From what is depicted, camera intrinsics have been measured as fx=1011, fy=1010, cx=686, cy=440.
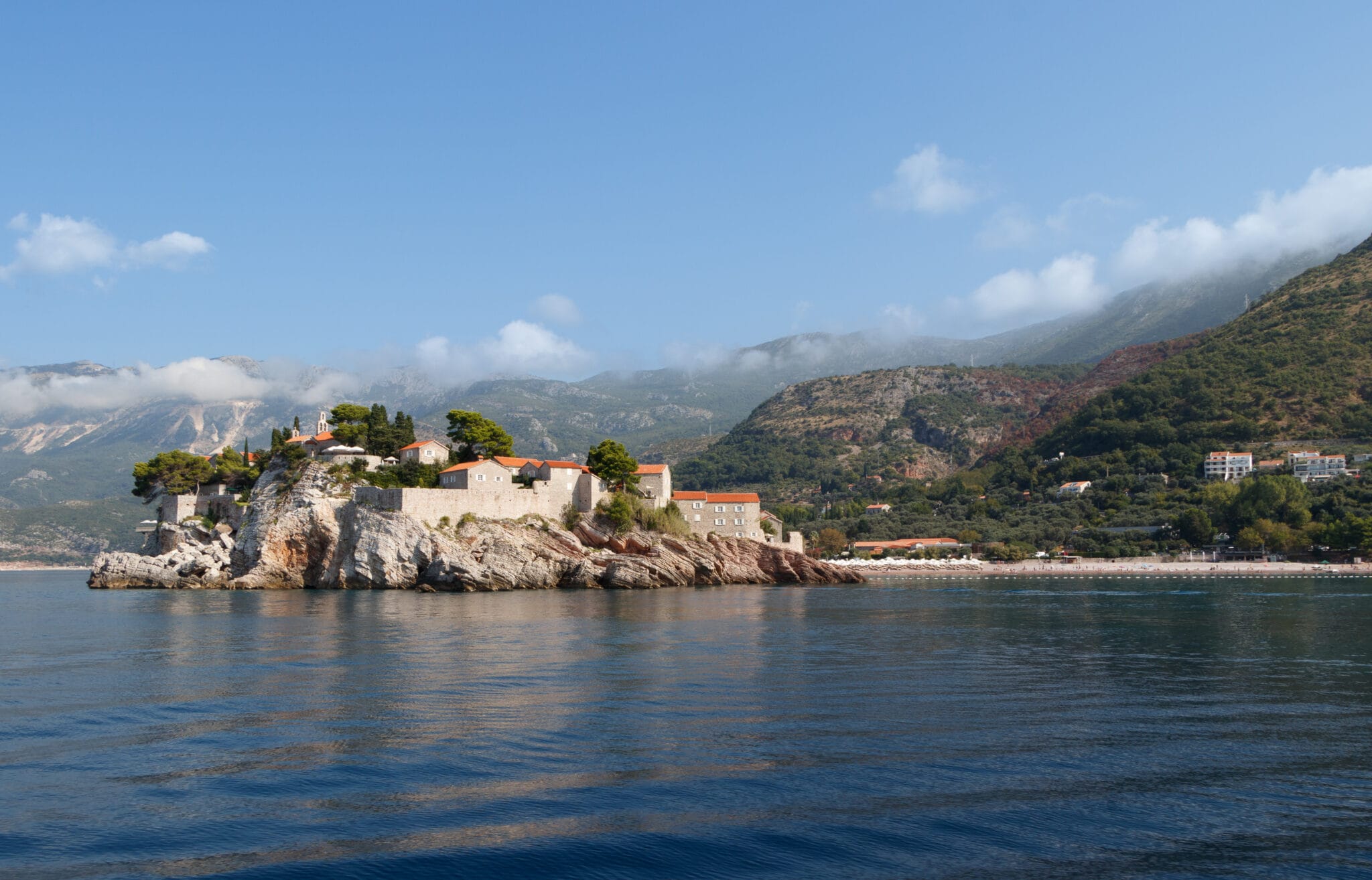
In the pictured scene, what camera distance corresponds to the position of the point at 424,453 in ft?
202

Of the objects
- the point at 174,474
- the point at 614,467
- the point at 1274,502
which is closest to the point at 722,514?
the point at 614,467

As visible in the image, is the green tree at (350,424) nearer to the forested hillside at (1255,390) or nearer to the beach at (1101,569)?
the beach at (1101,569)

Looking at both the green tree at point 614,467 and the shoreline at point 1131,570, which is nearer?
the green tree at point 614,467

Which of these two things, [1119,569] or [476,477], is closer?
[476,477]

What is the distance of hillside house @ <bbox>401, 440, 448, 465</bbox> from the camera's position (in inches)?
2408

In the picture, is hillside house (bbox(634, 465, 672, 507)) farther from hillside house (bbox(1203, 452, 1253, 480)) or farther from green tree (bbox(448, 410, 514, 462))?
hillside house (bbox(1203, 452, 1253, 480))

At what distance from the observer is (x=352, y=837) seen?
1155 centimetres

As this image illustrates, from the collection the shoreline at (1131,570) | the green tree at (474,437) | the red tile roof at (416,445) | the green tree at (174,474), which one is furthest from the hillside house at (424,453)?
the shoreline at (1131,570)

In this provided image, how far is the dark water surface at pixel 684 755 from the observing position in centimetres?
1102

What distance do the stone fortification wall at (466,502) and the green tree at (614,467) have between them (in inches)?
Answer: 174

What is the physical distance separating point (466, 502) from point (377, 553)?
5443mm

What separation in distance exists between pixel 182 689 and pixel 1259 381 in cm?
10961

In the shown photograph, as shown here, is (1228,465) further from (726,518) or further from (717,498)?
(717,498)

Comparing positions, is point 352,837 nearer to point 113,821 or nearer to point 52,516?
point 113,821
